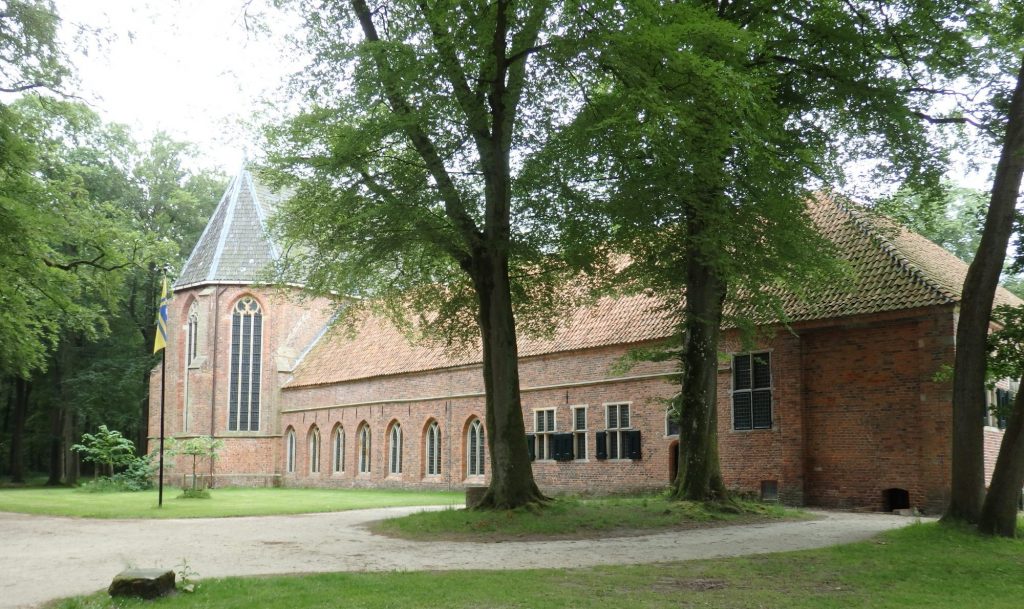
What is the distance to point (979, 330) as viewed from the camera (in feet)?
43.9

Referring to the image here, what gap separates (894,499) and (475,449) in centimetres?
1487

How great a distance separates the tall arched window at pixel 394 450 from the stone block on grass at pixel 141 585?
26.2m

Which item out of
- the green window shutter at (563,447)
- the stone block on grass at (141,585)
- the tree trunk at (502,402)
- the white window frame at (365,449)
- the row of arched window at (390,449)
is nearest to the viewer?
the stone block on grass at (141,585)

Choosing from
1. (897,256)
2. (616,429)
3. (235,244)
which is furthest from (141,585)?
(235,244)

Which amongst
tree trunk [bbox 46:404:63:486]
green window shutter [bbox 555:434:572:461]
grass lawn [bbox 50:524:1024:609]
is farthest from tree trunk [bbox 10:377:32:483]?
grass lawn [bbox 50:524:1024:609]

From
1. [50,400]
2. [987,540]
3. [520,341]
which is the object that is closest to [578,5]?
[987,540]

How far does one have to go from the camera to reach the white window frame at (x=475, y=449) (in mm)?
31000

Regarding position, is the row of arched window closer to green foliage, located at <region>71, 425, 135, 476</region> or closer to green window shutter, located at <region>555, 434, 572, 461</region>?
green window shutter, located at <region>555, 434, 572, 461</region>

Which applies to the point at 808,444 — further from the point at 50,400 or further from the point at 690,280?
the point at 50,400

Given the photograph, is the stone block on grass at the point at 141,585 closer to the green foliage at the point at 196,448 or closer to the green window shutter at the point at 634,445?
the green window shutter at the point at 634,445

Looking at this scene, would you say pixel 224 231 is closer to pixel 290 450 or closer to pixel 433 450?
pixel 290 450

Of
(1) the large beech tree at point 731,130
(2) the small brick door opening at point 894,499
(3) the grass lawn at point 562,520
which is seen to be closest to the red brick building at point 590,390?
(2) the small brick door opening at point 894,499

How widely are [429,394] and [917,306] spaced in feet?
59.7

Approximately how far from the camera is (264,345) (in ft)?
135
